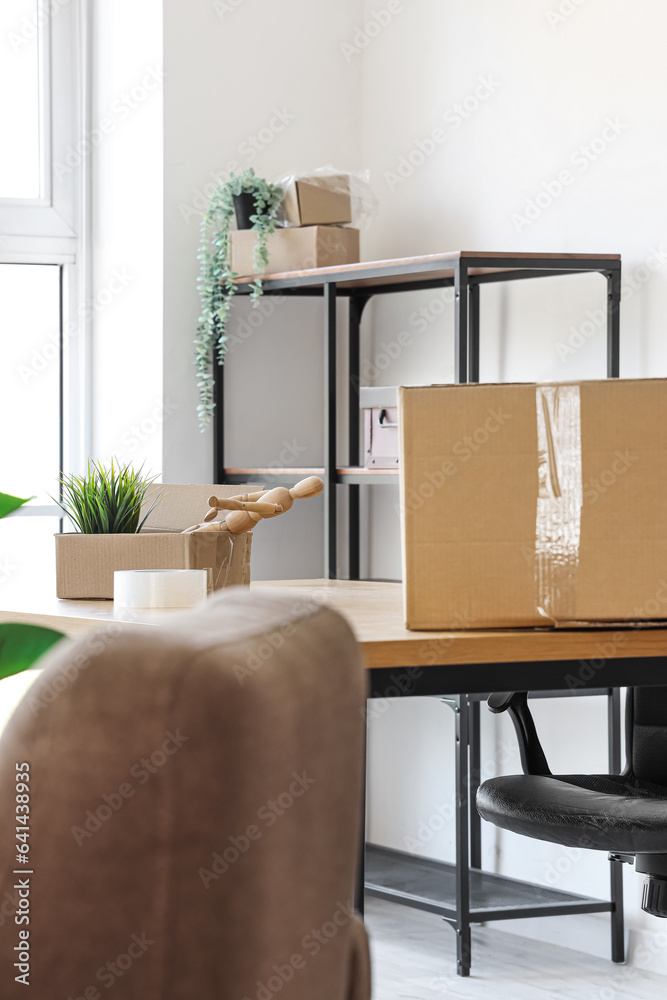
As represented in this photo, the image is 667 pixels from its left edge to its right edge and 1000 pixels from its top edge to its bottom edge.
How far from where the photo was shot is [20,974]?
500 millimetres

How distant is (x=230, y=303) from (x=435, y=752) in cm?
133

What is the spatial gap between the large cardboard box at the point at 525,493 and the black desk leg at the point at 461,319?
160 cm

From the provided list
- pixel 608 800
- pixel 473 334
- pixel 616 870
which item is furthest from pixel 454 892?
pixel 473 334

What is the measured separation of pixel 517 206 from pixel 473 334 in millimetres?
343

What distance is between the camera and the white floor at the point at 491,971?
104 inches

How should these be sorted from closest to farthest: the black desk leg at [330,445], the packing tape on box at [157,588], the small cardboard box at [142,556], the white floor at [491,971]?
the packing tape on box at [157,588] → the small cardboard box at [142,556] → the white floor at [491,971] → the black desk leg at [330,445]

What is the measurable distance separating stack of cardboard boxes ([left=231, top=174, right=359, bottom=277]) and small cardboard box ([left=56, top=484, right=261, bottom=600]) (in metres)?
1.55

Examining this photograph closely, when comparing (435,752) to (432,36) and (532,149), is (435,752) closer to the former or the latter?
(532,149)

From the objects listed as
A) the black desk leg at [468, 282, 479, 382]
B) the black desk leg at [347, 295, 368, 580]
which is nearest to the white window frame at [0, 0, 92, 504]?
the black desk leg at [347, 295, 368, 580]

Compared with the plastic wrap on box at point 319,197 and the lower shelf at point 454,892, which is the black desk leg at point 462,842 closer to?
the lower shelf at point 454,892

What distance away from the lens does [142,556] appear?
1683 mm

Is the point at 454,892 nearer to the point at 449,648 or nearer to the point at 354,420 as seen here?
the point at 354,420

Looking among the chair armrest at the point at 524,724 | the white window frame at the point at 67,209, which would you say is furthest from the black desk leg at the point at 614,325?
the white window frame at the point at 67,209

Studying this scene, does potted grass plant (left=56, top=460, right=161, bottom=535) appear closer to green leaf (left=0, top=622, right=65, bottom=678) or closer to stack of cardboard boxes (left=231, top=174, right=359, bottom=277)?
green leaf (left=0, top=622, right=65, bottom=678)
